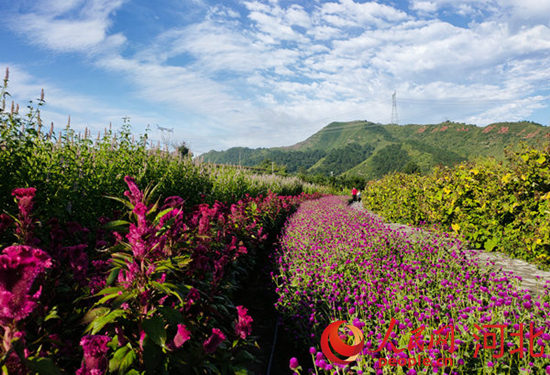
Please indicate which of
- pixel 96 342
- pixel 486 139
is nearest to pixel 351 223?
pixel 96 342

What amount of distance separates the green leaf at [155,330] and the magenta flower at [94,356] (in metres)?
0.26

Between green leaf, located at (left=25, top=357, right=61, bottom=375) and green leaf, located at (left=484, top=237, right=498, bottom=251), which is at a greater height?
green leaf, located at (left=25, top=357, right=61, bottom=375)

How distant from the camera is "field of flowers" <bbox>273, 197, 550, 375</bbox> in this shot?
2105mm

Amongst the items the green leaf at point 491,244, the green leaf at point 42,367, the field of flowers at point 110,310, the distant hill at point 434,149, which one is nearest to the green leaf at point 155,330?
the field of flowers at point 110,310

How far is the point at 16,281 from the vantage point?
0.93m

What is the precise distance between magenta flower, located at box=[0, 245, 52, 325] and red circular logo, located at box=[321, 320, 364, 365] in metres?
1.79

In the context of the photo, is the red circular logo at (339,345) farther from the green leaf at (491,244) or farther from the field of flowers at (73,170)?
the green leaf at (491,244)

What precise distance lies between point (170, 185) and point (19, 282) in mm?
5092

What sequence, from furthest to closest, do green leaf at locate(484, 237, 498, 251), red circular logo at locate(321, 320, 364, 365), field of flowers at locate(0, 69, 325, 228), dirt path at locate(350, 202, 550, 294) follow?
green leaf at locate(484, 237, 498, 251) → dirt path at locate(350, 202, 550, 294) → field of flowers at locate(0, 69, 325, 228) → red circular logo at locate(321, 320, 364, 365)

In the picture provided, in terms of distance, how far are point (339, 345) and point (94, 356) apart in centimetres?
180

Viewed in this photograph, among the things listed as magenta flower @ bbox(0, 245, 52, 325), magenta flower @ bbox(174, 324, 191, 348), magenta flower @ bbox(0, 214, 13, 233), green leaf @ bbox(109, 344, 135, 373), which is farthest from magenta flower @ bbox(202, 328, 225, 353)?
magenta flower @ bbox(0, 214, 13, 233)

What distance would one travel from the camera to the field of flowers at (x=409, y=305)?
A: 6.91 ft

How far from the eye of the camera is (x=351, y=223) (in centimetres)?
693

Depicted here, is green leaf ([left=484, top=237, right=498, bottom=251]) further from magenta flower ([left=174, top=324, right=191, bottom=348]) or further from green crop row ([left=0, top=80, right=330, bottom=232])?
magenta flower ([left=174, top=324, right=191, bottom=348])
